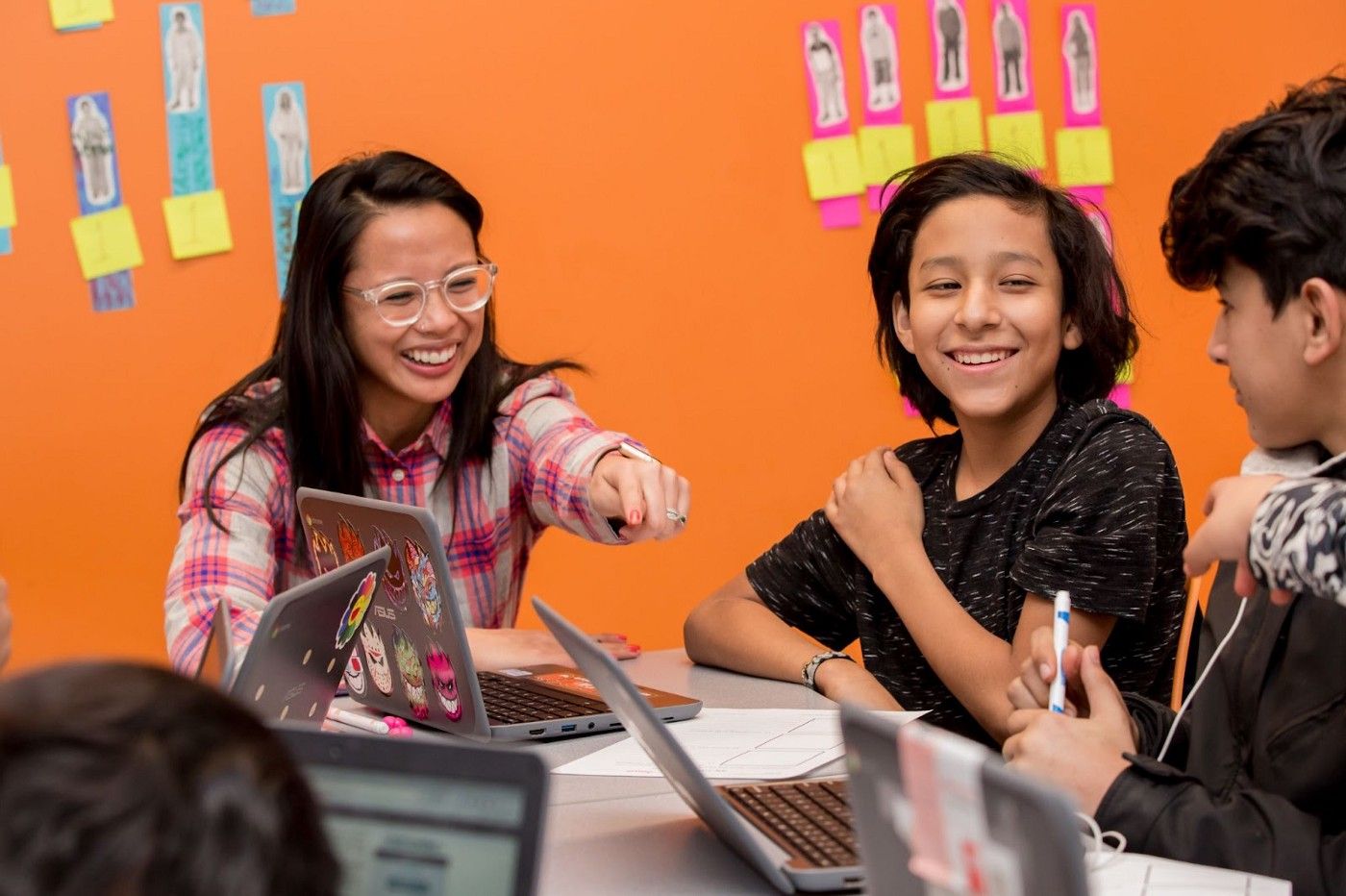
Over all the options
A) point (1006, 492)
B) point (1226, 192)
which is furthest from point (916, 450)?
point (1226, 192)

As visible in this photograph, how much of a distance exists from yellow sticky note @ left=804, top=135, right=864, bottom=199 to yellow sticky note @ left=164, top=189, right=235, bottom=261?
113 centimetres

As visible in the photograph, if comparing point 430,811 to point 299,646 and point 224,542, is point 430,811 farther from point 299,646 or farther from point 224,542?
point 224,542

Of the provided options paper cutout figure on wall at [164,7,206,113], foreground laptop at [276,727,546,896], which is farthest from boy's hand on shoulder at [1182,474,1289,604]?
paper cutout figure on wall at [164,7,206,113]

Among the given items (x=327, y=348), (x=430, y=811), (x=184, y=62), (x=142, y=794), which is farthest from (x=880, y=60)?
(x=142, y=794)

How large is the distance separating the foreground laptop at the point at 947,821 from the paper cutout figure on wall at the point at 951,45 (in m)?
2.54

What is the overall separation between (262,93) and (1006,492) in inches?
63.7

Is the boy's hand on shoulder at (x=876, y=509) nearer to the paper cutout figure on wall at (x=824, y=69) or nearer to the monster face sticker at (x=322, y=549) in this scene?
the monster face sticker at (x=322, y=549)

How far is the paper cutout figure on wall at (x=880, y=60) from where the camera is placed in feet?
9.65

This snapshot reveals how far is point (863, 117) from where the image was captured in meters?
2.95

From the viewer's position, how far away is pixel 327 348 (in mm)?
1985

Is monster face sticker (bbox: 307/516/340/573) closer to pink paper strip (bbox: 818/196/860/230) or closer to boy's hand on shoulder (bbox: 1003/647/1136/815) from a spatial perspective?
boy's hand on shoulder (bbox: 1003/647/1136/815)

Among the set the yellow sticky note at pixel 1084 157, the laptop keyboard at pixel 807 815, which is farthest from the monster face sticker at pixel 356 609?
the yellow sticky note at pixel 1084 157

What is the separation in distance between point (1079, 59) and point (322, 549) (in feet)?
7.02

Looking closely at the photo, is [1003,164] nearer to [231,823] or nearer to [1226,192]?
[1226,192]
